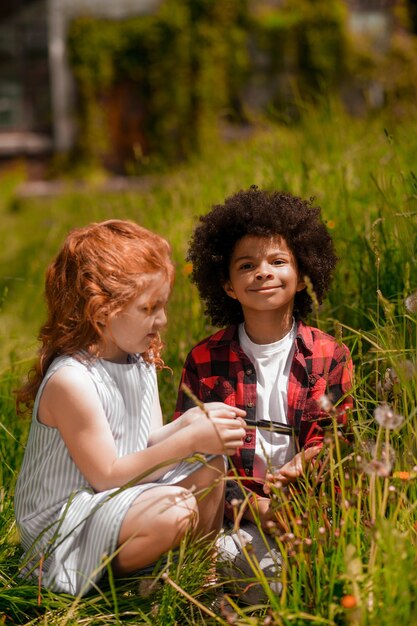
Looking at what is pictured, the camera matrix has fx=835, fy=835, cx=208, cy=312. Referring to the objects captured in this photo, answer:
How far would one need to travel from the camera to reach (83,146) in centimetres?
1298

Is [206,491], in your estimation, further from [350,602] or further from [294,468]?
[350,602]

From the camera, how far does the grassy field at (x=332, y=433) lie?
178 centimetres

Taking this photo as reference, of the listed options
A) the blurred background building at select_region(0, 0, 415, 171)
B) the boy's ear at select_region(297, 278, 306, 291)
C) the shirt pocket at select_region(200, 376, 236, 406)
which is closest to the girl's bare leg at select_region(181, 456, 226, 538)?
the shirt pocket at select_region(200, 376, 236, 406)

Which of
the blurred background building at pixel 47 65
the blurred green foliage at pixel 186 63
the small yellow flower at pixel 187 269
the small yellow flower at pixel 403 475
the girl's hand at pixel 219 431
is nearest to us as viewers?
the small yellow flower at pixel 403 475

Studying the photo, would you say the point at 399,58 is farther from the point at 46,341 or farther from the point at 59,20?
the point at 46,341

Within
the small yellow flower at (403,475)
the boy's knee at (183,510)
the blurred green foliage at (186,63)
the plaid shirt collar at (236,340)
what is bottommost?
the boy's knee at (183,510)

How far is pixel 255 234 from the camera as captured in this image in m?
2.35

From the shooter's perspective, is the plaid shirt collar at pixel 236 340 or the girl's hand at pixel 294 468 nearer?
the girl's hand at pixel 294 468

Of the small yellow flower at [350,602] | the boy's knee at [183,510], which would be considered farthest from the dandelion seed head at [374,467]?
the boy's knee at [183,510]

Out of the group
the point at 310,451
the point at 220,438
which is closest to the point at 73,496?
the point at 220,438

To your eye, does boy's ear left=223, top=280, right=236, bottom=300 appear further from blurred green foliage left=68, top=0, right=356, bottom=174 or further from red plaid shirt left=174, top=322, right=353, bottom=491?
blurred green foliage left=68, top=0, right=356, bottom=174

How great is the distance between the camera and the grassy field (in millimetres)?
1779

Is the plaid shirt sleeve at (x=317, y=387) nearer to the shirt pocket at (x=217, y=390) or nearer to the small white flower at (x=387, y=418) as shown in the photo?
the shirt pocket at (x=217, y=390)

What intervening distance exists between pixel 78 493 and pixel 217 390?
0.48 m
